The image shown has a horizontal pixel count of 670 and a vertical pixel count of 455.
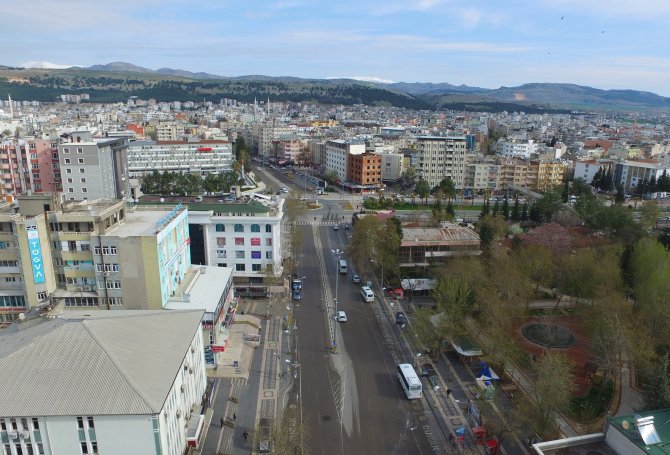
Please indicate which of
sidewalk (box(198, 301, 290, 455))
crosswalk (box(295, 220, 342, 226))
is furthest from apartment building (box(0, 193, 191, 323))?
crosswalk (box(295, 220, 342, 226))

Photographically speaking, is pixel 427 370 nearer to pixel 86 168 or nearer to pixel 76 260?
pixel 76 260

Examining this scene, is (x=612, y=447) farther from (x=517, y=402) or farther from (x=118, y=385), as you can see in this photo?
(x=118, y=385)

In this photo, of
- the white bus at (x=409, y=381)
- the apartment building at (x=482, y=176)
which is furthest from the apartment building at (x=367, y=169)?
the white bus at (x=409, y=381)

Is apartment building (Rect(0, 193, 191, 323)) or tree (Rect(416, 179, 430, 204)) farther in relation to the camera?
tree (Rect(416, 179, 430, 204))

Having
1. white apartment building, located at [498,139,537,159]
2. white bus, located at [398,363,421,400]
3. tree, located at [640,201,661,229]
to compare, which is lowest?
white bus, located at [398,363,421,400]

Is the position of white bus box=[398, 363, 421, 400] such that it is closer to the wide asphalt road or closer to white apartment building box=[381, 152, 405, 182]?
the wide asphalt road

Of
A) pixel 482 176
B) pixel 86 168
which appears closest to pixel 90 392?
pixel 86 168
